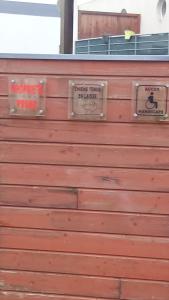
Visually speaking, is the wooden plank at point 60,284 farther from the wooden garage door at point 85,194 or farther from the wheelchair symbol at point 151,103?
the wheelchair symbol at point 151,103

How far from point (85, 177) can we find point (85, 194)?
99 mm

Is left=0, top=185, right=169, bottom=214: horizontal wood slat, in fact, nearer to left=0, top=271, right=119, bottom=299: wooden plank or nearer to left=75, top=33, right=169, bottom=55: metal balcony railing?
left=0, top=271, right=119, bottom=299: wooden plank

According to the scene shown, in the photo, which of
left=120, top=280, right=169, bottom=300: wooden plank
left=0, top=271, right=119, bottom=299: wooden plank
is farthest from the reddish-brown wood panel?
left=120, top=280, right=169, bottom=300: wooden plank

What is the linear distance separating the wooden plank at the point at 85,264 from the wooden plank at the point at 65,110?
31.6 inches

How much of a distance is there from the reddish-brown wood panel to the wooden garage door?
10557 mm

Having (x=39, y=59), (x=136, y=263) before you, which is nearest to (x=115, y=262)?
(x=136, y=263)

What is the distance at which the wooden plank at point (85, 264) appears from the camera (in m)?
3.44

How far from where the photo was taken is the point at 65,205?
349cm

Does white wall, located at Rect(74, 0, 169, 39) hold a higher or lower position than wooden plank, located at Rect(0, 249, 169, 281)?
higher

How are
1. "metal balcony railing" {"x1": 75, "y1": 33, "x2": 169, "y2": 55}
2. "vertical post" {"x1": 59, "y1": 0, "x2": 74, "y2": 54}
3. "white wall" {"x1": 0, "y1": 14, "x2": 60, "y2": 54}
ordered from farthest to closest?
1. "metal balcony railing" {"x1": 75, "y1": 33, "x2": 169, "y2": 55}
2. "white wall" {"x1": 0, "y1": 14, "x2": 60, "y2": 54}
3. "vertical post" {"x1": 59, "y1": 0, "x2": 74, "y2": 54}

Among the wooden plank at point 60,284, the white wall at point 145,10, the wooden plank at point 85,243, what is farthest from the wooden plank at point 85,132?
the white wall at point 145,10

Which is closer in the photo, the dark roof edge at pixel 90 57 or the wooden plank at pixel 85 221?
the dark roof edge at pixel 90 57

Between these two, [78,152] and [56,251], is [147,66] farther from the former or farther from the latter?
[56,251]

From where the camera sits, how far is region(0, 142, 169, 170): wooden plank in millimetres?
3385
